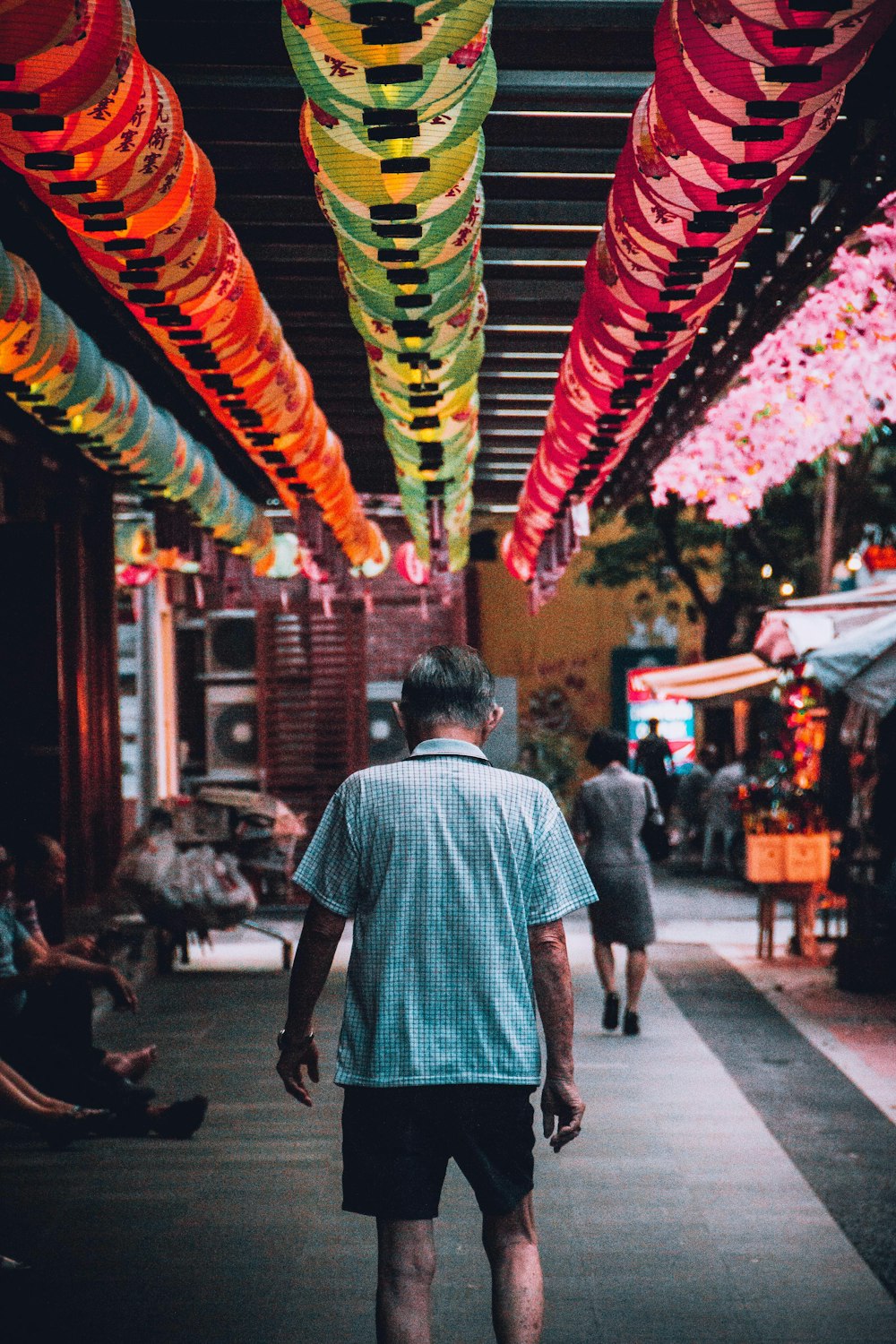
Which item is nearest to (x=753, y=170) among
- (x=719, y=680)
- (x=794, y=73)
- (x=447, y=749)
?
(x=794, y=73)

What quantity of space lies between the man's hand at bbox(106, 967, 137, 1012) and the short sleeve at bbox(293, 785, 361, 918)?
314cm

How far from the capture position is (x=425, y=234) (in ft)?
14.0

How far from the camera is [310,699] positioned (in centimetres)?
1825

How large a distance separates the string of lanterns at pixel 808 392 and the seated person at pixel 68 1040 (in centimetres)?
491

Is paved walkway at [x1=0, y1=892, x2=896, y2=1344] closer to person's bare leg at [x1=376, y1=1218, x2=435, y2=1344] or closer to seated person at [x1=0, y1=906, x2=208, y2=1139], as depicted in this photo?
seated person at [x1=0, y1=906, x2=208, y2=1139]

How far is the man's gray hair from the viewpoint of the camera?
12.7 ft

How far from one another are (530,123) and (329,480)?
3.49 meters

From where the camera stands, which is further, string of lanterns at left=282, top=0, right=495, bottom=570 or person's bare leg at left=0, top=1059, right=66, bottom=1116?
person's bare leg at left=0, top=1059, right=66, bottom=1116

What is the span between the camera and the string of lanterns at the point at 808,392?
1039cm

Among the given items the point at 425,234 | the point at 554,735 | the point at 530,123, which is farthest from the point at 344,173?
the point at 554,735

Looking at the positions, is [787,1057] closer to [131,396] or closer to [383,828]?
[131,396]

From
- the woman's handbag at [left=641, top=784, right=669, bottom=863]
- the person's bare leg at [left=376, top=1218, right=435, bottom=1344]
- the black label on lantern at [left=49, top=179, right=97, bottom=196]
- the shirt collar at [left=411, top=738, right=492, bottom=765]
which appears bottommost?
the person's bare leg at [left=376, top=1218, right=435, bottom=1344]

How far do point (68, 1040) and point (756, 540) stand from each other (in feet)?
48.2

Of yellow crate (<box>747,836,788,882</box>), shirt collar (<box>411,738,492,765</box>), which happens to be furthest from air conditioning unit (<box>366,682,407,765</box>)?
shirt collar (<box>411,738,492,765</box>)
